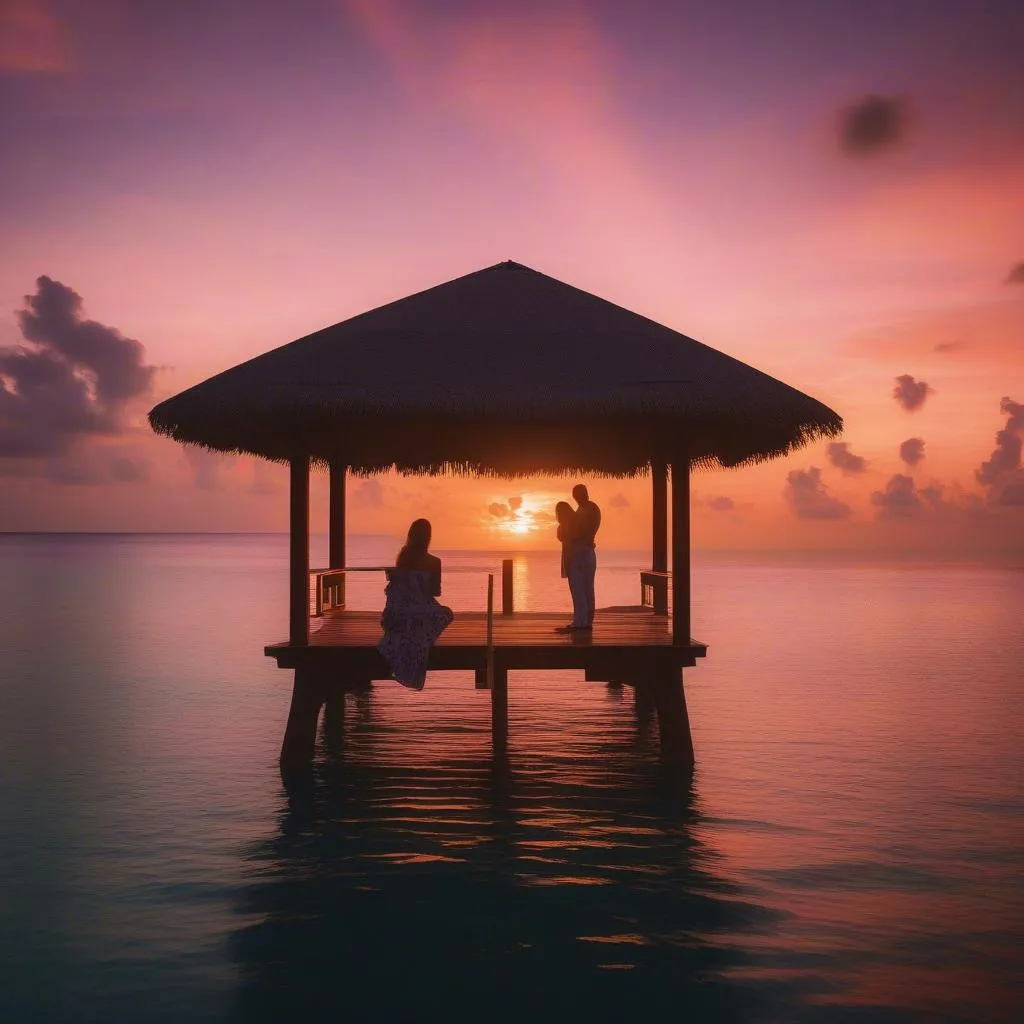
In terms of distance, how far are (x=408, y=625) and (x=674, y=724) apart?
2697 millimetres

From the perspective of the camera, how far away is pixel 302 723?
10.0 metres

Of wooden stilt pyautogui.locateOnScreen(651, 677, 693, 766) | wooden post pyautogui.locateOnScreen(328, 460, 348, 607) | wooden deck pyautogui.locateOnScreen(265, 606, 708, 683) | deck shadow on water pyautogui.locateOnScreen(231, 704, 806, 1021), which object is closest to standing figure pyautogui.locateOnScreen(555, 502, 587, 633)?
wooden deck pyautogui.locateOnScreen(265, 606, 708, 683)

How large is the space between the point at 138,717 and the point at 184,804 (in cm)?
566

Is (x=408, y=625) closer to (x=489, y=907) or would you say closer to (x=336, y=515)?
(x=489, y=907)

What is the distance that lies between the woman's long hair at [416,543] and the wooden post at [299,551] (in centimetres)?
92

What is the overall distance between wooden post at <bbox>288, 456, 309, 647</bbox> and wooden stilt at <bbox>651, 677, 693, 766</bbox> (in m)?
3.24

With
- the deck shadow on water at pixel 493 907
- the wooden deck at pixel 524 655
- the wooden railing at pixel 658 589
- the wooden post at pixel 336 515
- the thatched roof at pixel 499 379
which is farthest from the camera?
the wooden post at pixel 336 515

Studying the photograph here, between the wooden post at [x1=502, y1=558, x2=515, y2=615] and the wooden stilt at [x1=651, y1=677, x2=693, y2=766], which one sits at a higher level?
the wooden post at [x1=502, y1=558, x2=515, y2=615]

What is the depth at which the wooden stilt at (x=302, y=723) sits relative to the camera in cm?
992

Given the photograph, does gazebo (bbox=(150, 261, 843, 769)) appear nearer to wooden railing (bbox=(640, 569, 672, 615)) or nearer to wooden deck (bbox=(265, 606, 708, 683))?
wooden deck (bbox=(265, 606, 708, 683))

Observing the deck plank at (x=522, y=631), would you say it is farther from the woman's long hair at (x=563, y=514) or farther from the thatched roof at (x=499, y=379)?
the thatched roof at (x=499, y=379)

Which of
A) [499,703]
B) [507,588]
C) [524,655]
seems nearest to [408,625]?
[524,655]

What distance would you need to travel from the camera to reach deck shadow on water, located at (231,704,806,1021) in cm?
544

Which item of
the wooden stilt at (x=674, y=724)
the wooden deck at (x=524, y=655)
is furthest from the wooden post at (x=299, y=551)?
the wooden stilt at (x=674, y=724)
